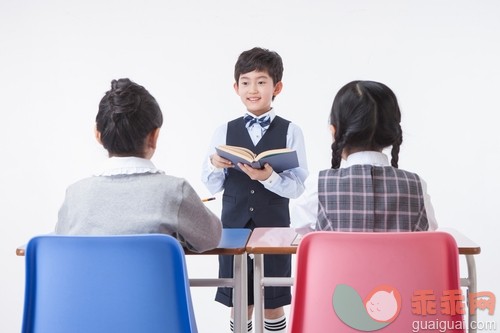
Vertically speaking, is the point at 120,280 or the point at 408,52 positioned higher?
the point at 408,52

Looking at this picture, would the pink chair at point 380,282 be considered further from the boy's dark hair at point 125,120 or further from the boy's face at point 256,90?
the boy's face at point 256,90

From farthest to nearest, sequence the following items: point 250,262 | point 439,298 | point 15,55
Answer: point 15,55
point 250,262
point 439,298

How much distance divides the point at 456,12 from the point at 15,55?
8.80 feet

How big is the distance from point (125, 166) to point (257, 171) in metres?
0.80

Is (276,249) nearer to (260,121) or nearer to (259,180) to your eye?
(259,180)

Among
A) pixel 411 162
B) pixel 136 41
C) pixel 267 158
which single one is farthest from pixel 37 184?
pixel 411 162

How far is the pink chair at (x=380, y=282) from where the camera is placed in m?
1.36

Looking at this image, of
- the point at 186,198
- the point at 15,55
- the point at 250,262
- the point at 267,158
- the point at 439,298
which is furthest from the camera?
the point at 15,55

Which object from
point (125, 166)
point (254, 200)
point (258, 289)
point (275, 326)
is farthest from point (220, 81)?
point (125, 166)

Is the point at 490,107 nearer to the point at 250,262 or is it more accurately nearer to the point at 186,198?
the point at 250,262

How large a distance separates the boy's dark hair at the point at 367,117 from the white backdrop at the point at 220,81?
5.96 ft

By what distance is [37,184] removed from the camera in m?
3.67

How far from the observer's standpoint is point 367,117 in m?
1.63

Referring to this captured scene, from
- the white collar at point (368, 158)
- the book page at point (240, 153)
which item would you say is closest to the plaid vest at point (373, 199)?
Answer: the white collar at point (368, 158)
